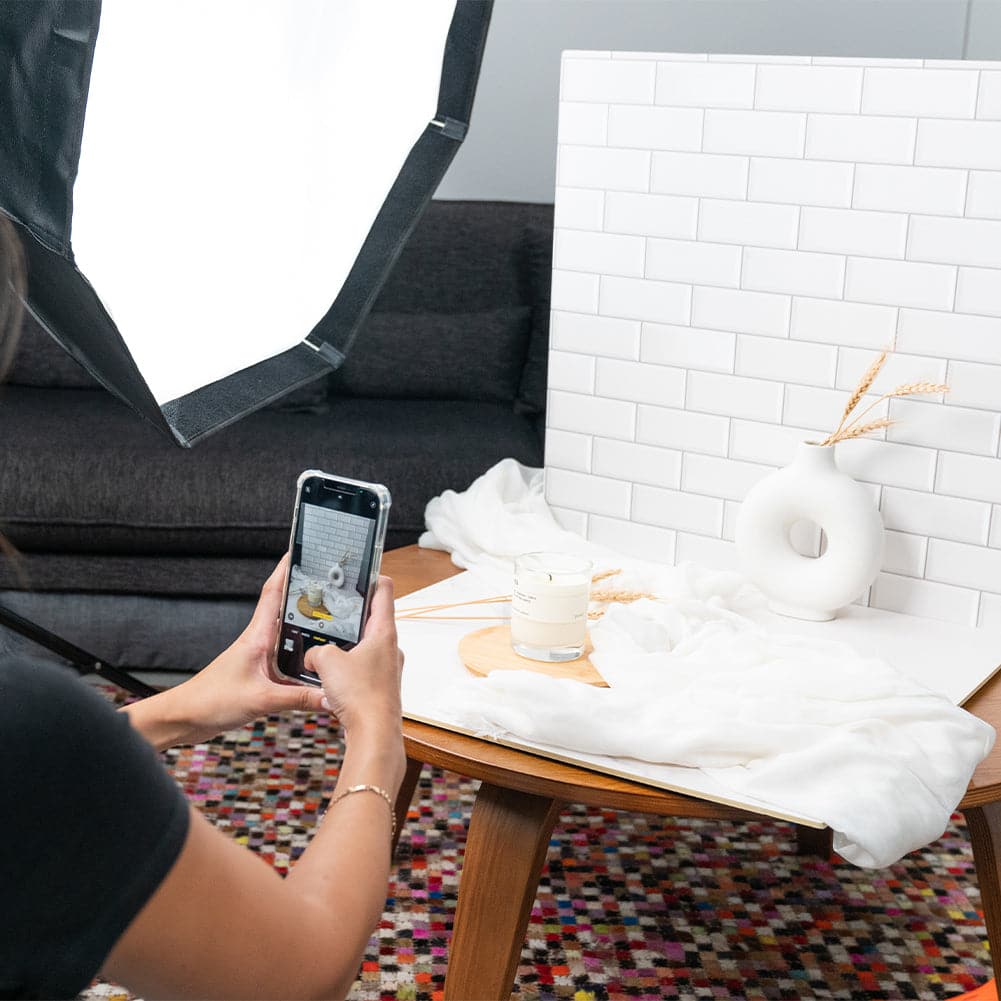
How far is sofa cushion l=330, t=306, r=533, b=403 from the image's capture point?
271 cm

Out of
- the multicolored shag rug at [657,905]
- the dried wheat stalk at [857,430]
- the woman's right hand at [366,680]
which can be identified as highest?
the dried wheat stalk at [857,430]

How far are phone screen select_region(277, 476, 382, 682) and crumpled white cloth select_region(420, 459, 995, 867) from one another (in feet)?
0.77

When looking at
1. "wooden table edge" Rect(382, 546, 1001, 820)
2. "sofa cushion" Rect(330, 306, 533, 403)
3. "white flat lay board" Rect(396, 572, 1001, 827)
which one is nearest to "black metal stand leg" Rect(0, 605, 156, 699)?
"white flat lay board" Rect(396, 572, 1001, 827)

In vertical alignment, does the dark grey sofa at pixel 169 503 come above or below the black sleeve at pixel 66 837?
below

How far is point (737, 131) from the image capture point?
5.11ft

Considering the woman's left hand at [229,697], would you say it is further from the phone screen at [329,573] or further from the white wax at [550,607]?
the white wax at [550,607]

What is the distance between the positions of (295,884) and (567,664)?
2.18ft

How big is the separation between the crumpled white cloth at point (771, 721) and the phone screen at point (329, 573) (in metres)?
0.23

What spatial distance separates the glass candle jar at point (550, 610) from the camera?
1271 millimetres

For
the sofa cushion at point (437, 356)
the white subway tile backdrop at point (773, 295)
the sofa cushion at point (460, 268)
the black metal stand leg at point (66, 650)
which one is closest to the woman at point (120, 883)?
the white subway tile backdrop at point (773, 295)

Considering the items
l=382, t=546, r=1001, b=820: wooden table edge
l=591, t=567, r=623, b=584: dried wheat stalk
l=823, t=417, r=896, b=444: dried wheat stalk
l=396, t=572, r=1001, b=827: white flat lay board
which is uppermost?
l=823, t=417, r=896, b=444: dried wheat stalk

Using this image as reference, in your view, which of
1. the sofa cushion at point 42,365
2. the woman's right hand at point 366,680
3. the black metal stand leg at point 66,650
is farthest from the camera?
the sofa cushion at point 42,365

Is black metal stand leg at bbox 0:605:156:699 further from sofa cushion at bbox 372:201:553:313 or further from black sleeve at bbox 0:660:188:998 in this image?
black sleeve at bbox 0:660:188:998

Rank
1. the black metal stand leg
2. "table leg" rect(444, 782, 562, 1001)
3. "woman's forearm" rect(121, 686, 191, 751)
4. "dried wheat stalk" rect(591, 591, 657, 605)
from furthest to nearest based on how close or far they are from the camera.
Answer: the black metal stand leg < "dried wheat stalk" rect(591, 591, 657, 605) < "table leg" rect(444, 782, 562, 1001) < "woman's forearm" rect(121, 686, 191, 751)
